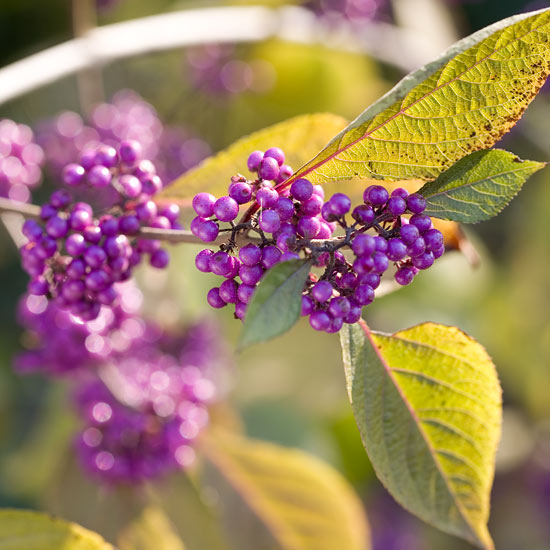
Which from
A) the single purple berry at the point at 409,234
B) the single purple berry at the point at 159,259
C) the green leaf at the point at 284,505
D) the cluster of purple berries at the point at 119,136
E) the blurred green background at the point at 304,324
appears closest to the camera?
the single purple berry at the point at 409,234

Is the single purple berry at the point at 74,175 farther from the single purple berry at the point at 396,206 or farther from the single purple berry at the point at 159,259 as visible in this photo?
the single purple berry at the point at 396,206

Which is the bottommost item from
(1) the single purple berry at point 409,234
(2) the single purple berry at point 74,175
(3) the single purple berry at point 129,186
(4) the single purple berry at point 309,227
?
(1) the single purple berry at point 409,234

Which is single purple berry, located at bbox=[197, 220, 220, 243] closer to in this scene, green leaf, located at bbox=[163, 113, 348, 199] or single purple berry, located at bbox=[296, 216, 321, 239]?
single purple berry, located at bbox=[296, 216, 321, 239]


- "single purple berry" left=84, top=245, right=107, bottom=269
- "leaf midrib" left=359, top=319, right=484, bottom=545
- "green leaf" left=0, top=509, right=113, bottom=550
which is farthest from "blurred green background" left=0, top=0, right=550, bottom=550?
"leaf midrib" left=359, top=319, right=484, bottom=545

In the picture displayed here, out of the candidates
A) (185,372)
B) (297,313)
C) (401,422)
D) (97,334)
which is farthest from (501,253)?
(297,313)

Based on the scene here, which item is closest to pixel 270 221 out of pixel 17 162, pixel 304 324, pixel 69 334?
pixel 69 334

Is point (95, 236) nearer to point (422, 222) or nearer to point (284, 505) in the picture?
point (422, 222)

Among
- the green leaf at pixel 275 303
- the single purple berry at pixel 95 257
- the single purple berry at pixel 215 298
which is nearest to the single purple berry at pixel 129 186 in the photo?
the single purple berry at pixel 95 257
